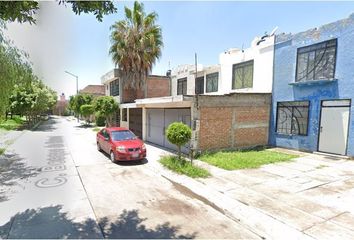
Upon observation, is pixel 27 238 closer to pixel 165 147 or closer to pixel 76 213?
pixel 76 213

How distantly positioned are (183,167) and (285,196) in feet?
13.3

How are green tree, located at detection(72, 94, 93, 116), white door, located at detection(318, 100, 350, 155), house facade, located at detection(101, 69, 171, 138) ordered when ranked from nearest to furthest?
1. white door, located at detection(318, 100, 350, 155)
2. house facade, located at detection(101, 69, 171, 138)
3. green tree, located at detection(72, 94, 93, 116)

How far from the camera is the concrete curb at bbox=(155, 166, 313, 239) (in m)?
4.98

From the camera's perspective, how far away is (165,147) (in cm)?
1510

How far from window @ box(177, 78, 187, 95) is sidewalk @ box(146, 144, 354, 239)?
12.7 metres

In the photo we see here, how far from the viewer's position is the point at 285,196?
6.89m

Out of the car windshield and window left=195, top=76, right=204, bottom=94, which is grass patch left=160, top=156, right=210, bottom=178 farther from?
window left=195, top=76, right=204, bottom=94

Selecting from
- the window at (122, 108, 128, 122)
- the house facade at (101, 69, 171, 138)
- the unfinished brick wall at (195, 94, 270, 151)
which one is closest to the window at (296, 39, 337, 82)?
the unfinished brick wall at (195, 94, 270, 151)

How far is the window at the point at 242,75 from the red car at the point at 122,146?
850 centimetres

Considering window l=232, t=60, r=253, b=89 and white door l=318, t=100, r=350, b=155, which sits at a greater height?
window l=232, t=60, r=253, b=89

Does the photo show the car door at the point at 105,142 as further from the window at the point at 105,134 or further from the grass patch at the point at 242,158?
the grass patch at the point at 242,158

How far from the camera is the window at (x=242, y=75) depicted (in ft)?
52.2

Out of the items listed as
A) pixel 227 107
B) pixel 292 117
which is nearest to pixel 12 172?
pixel 227 107

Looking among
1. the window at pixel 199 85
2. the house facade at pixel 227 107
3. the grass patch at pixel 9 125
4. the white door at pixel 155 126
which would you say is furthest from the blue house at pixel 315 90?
the grass patch at pixel 9 125
